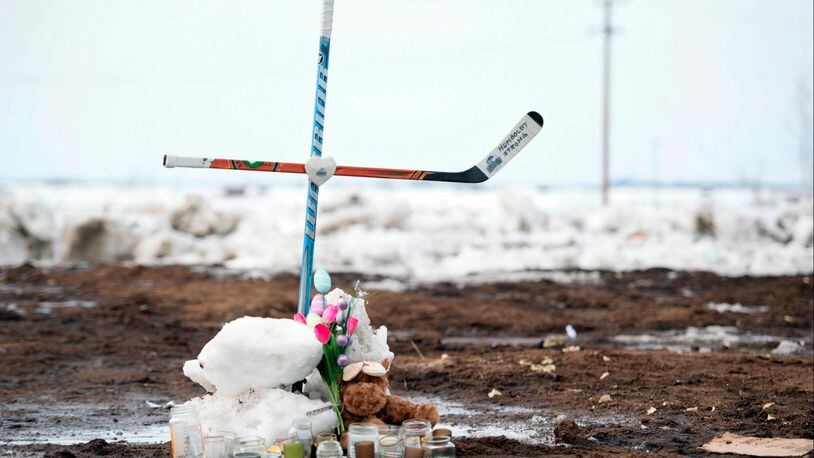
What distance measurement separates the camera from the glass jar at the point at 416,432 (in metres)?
5.67

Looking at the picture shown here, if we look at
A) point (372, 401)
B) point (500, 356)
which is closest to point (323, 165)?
point (372, 401)

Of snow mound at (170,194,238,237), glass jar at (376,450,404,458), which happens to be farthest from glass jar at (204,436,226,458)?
snow mound at (170,194,238,237)

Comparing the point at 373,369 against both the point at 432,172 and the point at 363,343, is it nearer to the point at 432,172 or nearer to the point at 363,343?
the point at 363,343

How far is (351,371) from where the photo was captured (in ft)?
20.1

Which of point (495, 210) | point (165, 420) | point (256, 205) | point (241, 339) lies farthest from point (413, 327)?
point (256, 205)

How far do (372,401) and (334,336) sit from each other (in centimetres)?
46

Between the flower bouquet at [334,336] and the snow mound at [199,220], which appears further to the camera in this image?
the snow mound at [199,220]

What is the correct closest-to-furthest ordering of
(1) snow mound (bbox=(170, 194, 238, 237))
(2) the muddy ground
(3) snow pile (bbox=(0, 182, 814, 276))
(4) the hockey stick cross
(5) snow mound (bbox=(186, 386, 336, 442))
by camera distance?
(5) snow mound (bbox=(186, 386, 336, 442)) < (4) the hockey stick cross < (2) the muddy ground < (3) snow pile (bbox=(0, 182, 814, 276)) < (1) snow mound (bbox=(170, 194, 238, 237))

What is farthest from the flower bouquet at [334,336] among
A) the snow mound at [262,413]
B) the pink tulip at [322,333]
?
the snow mound at [262,413]

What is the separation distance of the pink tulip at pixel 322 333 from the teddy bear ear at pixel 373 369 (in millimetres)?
298

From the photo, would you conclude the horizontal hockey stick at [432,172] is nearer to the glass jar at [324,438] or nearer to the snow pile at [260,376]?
the snow pile at [260,376]

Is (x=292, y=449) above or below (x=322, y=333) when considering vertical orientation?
below

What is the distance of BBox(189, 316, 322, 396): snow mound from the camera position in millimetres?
5957

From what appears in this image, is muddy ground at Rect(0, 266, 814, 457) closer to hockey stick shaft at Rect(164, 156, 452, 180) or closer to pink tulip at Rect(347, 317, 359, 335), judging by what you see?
pink tulip at Rect(347, 317, 359, 335)
